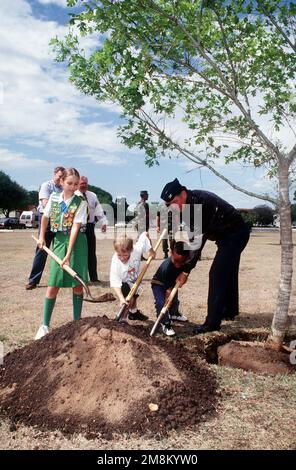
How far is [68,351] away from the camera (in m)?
4.10

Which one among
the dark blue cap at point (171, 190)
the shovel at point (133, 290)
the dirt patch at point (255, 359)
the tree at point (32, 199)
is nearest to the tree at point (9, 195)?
the tree at point (32, 199)

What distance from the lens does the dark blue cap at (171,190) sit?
513cm

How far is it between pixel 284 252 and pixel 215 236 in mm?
998

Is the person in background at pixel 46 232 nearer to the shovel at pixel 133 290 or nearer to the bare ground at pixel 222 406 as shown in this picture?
the bare ground at pixel 222 406

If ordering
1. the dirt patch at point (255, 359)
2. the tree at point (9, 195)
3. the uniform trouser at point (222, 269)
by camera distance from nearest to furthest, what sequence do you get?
the dirt patch at point (255, 359)
the uniform trouser at point (222, 269)
the tree at point (9, 195)

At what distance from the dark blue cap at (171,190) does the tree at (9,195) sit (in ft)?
255

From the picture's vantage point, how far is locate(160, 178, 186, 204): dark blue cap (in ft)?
16.8

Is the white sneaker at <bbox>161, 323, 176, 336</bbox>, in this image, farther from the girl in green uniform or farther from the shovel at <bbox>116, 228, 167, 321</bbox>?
the girl in green uniform

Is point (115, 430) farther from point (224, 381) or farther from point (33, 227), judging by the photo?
point (33, 227)

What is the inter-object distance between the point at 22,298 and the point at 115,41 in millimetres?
5064

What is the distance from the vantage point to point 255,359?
4789 millimetres

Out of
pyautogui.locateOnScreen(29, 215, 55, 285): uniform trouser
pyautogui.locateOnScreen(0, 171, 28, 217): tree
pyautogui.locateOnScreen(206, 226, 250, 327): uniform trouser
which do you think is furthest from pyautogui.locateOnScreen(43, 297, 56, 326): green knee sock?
pyautogui.locateOnScreen(0, 171, 28, 217): tree
